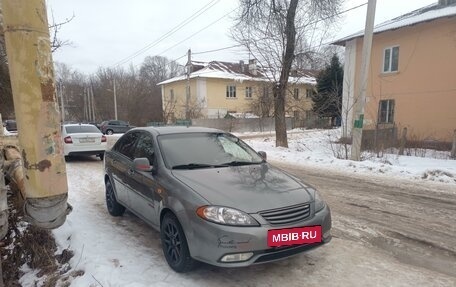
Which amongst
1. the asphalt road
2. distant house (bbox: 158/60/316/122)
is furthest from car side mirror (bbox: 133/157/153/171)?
distant house (bbox: 158/60/316/122)

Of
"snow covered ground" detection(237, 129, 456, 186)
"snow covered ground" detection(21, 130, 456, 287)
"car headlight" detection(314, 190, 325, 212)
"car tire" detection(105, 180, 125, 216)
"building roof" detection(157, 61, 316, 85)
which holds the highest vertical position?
"building roof" detection(157, 61, 316, 85)

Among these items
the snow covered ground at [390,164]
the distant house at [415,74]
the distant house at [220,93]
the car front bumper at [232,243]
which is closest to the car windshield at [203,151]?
the car front bumper at [232,243]

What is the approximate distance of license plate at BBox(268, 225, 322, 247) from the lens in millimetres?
3232

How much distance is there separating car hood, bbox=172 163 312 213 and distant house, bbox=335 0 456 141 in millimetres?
12953

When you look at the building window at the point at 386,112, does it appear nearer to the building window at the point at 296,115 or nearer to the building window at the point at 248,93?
the building window at the point at 296,115

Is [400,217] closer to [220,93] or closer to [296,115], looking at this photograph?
[296,115]

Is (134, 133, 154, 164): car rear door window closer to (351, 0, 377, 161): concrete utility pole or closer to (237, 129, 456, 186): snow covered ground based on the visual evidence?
(237, 129, 456, 186): snow covered ground

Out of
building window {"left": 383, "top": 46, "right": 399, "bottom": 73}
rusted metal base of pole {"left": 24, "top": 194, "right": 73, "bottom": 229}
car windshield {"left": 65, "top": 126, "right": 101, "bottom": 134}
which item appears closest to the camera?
rusted metal base of pole {"left": 24, "top": 194, "right": 73, "bottom": 229}

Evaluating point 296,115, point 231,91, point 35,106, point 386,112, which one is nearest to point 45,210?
point 35,106

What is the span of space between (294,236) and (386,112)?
1920 cm

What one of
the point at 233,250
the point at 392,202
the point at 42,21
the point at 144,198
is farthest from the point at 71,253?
the point at 392,202

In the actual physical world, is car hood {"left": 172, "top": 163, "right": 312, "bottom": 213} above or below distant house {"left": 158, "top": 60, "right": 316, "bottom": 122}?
below

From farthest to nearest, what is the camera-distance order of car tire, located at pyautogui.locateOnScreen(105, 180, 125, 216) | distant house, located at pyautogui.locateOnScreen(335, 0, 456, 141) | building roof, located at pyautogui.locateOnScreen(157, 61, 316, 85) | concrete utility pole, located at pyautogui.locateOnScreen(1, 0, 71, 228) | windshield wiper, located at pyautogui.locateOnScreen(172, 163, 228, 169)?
building roof, located at pyautogui.locateOnScreen(157, 61, 316, 85), distant house, located at pyautogui.locateOnScreen(335, 0, 456, 141), car tire, located at pyautogui.locateOnScreen(105, 180, 125, 216), windshield wiper, located at pyautogui.locateOnScreen(172, 163, 228, 169), concrete utility pole, located at pyautogui.locateOnScreen(1, 0, 71, 228)

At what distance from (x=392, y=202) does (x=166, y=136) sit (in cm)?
441
